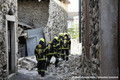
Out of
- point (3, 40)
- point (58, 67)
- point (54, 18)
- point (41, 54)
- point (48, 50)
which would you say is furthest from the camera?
point (54, 18)

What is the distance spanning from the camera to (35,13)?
13578 millimetres

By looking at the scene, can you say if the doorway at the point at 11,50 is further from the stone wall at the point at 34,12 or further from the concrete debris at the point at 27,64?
the stone wall at the point at 34,12

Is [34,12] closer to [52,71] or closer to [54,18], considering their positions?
[54,18]

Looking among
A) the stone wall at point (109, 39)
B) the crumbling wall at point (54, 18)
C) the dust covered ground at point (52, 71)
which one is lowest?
the dust covered ground at point (52, 71)

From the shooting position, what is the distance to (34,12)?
44.5 feet

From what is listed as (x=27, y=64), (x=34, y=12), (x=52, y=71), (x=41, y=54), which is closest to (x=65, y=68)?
(x=52, y=71)

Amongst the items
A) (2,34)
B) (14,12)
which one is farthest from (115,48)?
(14,12)

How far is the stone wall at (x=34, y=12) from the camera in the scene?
13.5m

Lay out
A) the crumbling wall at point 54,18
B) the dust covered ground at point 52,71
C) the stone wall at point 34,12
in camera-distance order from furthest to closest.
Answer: the stone wall at point 34,12 → the crumbling wall at point 54,18 → the dust covered ground at point 52,71

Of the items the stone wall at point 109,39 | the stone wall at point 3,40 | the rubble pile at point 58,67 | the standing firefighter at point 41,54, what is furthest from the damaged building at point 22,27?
the stone wall at point 109,39

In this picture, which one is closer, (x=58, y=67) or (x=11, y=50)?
(x=11, y=50)

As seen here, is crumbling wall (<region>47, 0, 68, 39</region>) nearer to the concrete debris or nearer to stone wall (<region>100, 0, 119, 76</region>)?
the concrete debris

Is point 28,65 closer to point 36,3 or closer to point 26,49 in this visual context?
point 26,49

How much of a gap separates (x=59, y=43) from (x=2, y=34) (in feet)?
11.7
